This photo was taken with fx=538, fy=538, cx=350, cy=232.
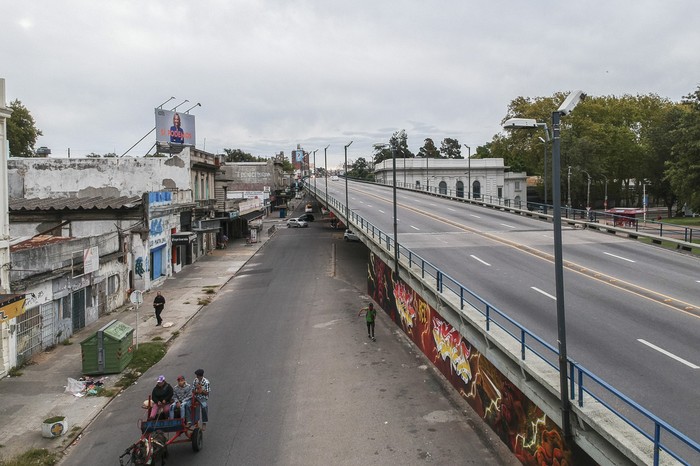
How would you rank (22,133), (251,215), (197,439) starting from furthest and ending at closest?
(22,133) → (251,215) → (197,439)

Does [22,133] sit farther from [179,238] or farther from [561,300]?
[561,300]

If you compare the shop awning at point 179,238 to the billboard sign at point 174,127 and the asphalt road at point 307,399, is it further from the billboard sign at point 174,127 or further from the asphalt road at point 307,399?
the billboard sign at point 174,127

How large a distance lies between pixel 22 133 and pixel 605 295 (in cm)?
7668

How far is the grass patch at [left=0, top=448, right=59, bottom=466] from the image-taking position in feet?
36.9

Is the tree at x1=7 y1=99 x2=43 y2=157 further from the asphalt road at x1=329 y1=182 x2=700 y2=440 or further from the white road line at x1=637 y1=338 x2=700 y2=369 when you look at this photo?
the white road line at x1=637 y1=338 x2=700 y2=369

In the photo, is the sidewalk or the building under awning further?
the building under awning

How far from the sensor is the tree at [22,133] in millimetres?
71375

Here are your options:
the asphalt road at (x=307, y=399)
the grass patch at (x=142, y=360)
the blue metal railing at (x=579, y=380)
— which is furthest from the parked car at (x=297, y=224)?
the grass patch at (x=142, y=360)

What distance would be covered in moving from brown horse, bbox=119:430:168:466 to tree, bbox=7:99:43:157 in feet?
239

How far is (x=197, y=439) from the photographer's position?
38.7 ft

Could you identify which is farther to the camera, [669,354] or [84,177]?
[84,177]

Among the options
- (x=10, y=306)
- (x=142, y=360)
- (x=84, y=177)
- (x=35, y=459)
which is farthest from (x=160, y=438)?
(x=84, y=177)

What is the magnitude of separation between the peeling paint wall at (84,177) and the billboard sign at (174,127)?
1093 cm

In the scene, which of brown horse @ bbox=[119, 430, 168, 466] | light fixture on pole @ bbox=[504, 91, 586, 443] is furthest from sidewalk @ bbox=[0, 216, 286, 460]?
light fixture on pole @ bbox=[504, 91, 586, 443]
